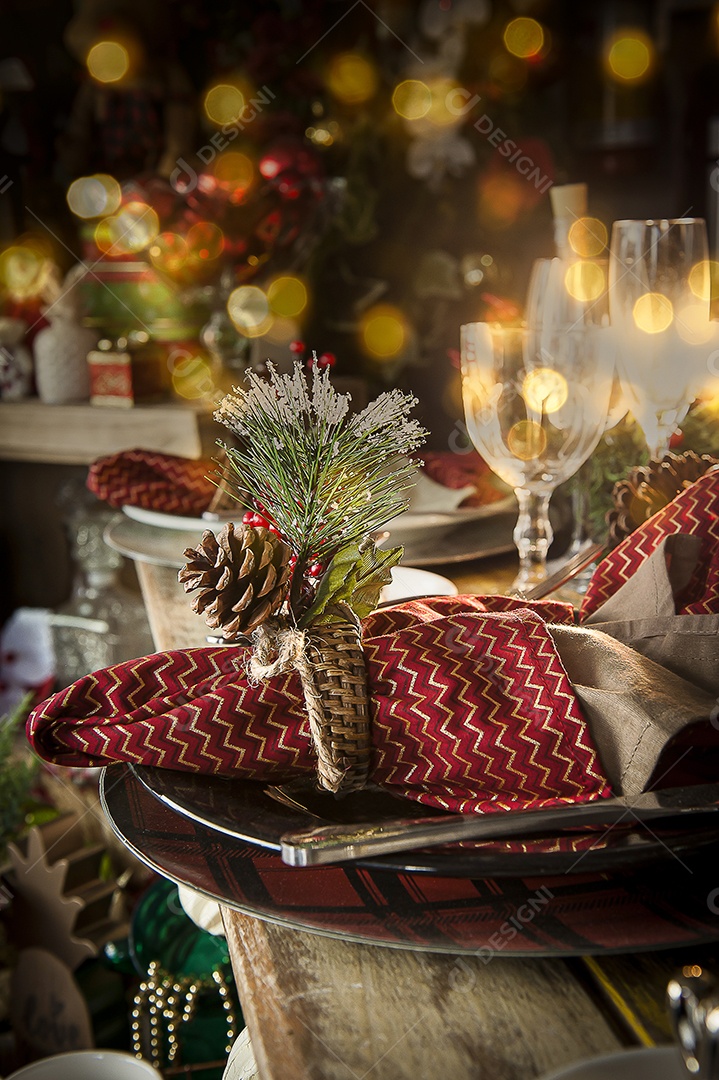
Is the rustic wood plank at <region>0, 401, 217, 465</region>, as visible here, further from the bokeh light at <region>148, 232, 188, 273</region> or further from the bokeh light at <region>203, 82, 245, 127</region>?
the bokeh light at <region>203, 82, 245, 127</region>

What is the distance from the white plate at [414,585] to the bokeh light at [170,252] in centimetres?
86

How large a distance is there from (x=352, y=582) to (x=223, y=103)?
1.72 meters

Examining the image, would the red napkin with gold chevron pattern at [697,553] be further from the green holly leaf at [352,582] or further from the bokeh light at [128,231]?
the bokeh light at [128,231]

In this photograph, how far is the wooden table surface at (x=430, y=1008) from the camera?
0.29 metres

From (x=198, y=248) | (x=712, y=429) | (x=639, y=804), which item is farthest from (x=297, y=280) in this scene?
(x=639, y=804)

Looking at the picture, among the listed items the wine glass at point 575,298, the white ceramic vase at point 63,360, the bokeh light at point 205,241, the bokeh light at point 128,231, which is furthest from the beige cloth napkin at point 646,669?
the white ceramic vase at point 63,360

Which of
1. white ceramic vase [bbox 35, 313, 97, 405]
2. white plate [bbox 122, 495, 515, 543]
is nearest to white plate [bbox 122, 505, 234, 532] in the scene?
white plate [bbox 122, 495, 515, 543]

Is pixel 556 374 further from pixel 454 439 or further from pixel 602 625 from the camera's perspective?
pixel 454 439

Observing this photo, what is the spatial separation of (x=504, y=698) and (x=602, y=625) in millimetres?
69

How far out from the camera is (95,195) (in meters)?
2.09

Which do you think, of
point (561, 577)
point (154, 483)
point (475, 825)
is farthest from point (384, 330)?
point (475, 825)

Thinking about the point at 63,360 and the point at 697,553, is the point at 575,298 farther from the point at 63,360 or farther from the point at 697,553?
the point at 63,360

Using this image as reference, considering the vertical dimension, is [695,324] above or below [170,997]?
above

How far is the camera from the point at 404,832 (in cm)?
32
